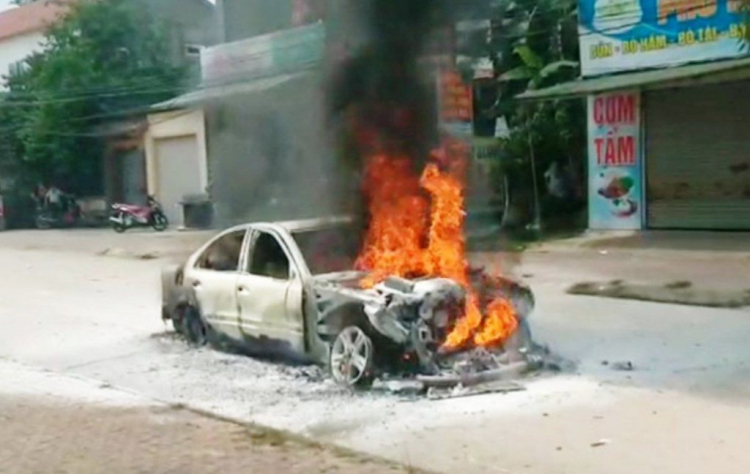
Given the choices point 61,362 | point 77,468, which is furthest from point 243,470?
point 61,362

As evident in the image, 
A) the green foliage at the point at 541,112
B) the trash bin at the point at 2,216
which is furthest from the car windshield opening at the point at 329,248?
the trash bin at the point at 2,216

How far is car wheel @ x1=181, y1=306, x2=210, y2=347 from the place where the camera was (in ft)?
32.6

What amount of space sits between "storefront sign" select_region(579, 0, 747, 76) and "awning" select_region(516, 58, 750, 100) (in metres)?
0.27

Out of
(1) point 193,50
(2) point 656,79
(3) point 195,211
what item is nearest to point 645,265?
(2) point 656,79

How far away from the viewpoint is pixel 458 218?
876 centimetres

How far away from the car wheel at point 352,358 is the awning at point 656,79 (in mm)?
10049

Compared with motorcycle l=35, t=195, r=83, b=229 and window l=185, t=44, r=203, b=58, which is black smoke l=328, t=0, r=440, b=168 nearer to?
window l=185, t=44, r=203, b=58

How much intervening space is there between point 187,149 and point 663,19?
1357 cm

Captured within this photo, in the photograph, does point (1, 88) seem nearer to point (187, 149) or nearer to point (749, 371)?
point (187, 149)

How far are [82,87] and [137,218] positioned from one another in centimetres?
379

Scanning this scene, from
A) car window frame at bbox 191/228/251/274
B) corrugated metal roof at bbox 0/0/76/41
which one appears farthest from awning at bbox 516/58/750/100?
corrugated metal roof at bbox 0/0/76/41

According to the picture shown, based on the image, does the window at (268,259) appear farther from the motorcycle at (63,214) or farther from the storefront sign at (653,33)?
the motorcycle at (63,214)

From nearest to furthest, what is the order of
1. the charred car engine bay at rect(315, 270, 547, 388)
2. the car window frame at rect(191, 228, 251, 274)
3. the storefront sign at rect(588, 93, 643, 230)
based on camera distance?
the charred car engine bay at rect(315, 270, 547, 388) < the car window frame at rect(191, 228, 251, 274) < the storefront sign at rect(588, 93, 643, 230)

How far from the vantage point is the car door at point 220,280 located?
9.17 m
